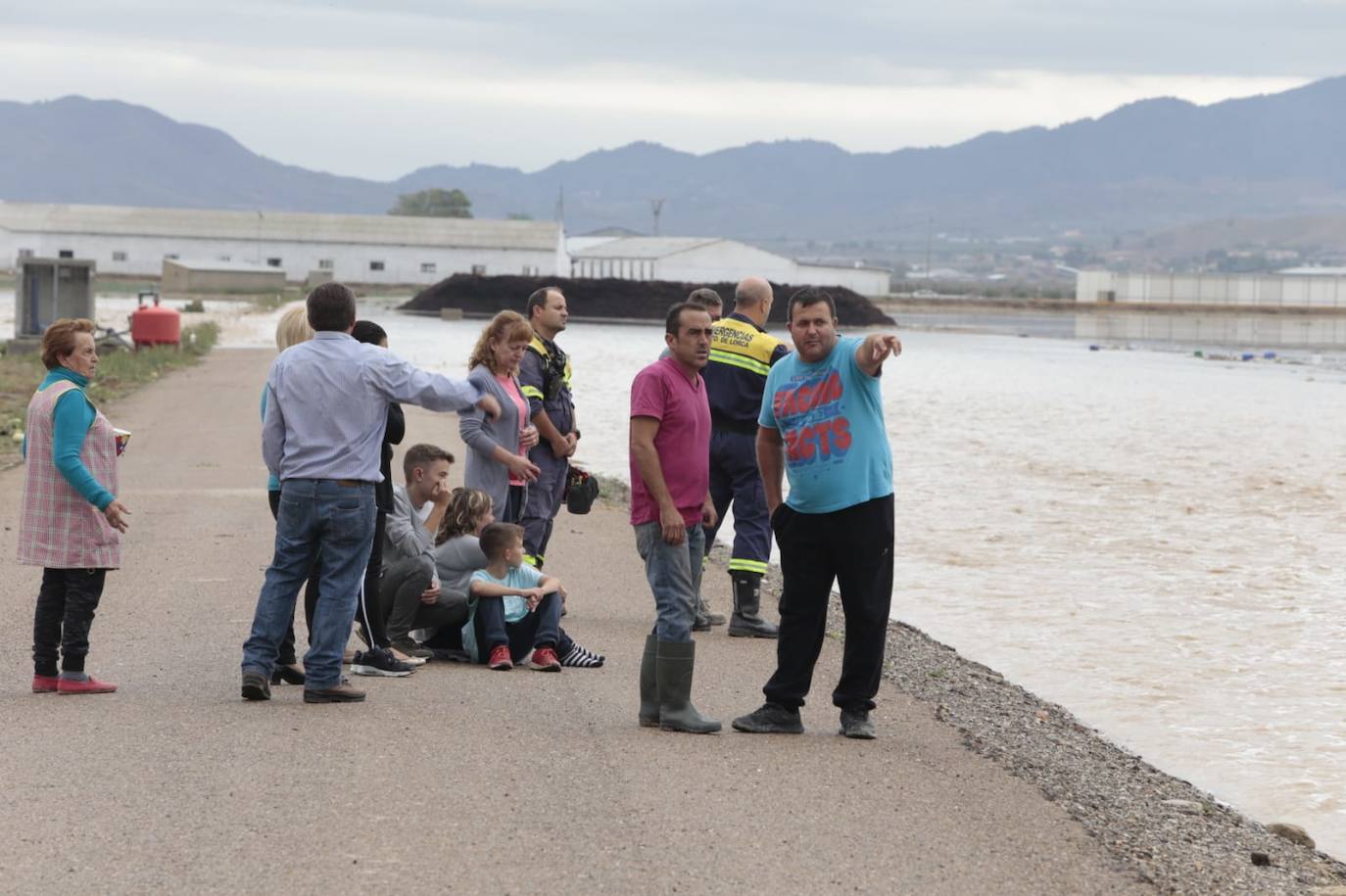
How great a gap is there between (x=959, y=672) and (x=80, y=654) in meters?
4.67

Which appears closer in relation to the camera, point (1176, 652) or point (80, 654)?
point (80, 654)

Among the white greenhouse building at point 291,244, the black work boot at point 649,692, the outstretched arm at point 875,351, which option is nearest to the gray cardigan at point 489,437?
the black work boot at point 649,692

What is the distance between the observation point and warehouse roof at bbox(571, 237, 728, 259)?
115812 mm

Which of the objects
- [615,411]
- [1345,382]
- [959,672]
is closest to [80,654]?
[959,672]

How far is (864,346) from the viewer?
684cm

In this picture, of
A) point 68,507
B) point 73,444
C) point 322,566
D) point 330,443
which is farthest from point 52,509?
point 330,443

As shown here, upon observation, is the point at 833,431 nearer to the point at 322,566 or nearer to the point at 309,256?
the point at 322,566

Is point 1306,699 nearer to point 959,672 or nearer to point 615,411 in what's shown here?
point 959,672

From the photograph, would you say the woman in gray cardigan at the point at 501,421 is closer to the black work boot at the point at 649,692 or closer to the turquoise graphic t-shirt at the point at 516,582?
the turquoise graphic t-shirt at the point at 516,582

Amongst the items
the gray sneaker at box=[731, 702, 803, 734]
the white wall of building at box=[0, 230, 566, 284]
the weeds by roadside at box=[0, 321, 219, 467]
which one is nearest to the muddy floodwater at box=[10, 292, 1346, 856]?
the gray sneaker at box=[731, 702, 803, 734]

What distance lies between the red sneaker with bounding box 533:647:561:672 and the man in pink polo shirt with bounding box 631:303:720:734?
1.20 m

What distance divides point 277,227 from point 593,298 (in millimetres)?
36792

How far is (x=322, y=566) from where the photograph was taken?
25.0 ft

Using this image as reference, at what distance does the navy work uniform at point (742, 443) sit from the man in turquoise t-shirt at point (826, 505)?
2522 millimetres
